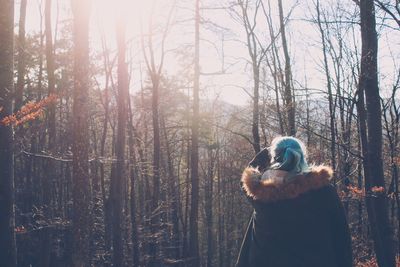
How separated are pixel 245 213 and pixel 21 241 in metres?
16.0

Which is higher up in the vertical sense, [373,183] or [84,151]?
[84,151]

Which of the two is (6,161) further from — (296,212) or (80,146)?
(296,212)

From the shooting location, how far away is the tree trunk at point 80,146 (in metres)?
8.54

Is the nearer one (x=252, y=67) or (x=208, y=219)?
(x=252, y=67)

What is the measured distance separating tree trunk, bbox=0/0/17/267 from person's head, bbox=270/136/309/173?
196 inches

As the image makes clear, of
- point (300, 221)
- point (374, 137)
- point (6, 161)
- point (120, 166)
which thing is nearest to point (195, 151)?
point (120, 166)

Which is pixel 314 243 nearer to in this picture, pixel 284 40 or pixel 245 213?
pixel 284 40

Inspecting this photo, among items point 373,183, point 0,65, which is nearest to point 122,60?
point 0,65

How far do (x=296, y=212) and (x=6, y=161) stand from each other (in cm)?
533

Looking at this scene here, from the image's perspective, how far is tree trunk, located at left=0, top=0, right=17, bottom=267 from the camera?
277 inches

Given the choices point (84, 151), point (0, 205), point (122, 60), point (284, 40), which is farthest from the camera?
point (284, 40)

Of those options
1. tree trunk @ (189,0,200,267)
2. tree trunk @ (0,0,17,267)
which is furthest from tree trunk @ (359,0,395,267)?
tree trunk @ (189,0,200,267)

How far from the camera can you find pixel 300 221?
324 centimetres

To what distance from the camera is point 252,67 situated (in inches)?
775
